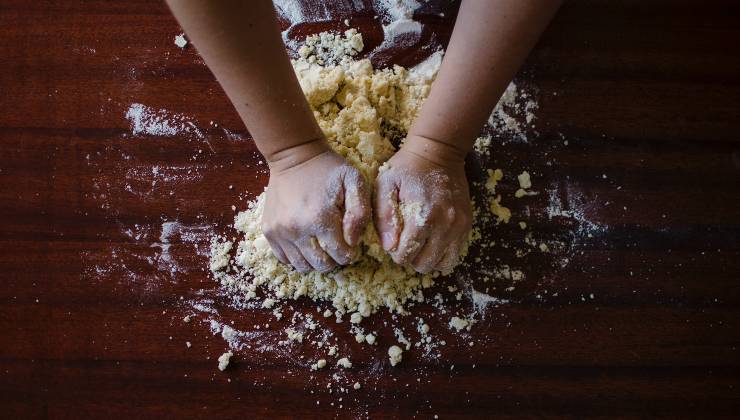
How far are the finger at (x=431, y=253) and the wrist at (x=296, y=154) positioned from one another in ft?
0.54

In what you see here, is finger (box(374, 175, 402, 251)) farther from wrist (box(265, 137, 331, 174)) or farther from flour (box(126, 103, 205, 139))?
flour (box(126, 103, 205, 139))

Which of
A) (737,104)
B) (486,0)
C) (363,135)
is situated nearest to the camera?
(486,0)

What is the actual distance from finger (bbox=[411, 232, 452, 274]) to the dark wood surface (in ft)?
0.33

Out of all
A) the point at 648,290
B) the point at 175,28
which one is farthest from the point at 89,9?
the point at 648,290

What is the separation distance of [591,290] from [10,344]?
2.47 ft

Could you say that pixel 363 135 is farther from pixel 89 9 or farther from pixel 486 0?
pixel 89 9

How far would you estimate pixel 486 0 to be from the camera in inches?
22.7

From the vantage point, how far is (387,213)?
2.07 feet

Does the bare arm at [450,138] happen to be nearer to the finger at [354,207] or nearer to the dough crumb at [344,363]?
the finger at [354,207]

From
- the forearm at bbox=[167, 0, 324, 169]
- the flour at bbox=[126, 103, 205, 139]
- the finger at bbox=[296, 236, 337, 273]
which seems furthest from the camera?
the flour at bbox=[126, 103, 205, 139]

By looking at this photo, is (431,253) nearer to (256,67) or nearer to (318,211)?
(318,211)

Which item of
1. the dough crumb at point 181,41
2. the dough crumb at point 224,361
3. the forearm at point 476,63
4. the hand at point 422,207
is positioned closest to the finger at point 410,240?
the hand at point 422,207

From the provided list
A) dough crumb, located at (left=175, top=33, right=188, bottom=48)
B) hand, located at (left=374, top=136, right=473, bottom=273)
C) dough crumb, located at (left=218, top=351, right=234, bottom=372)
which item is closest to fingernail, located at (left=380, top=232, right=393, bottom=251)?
hand, located at (left=374, top=136, right=473, bottom=273)

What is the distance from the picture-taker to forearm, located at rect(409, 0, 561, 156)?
0.57m
